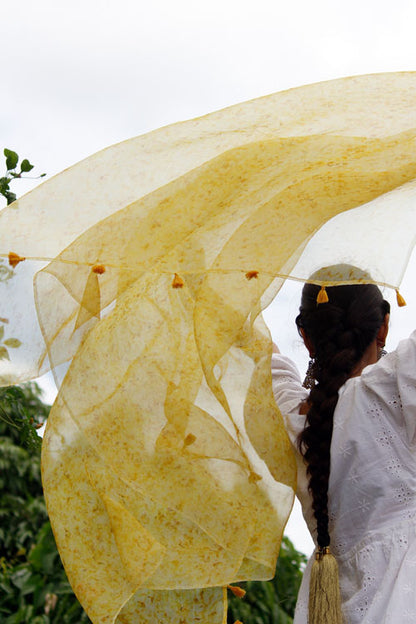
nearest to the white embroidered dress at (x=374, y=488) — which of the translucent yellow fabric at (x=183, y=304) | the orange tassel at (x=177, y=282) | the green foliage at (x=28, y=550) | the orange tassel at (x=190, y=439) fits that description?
the translucent yellow fabric at (x=183, y=304)

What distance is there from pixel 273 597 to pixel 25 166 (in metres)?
2.94

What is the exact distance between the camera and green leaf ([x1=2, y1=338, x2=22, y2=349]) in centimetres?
144

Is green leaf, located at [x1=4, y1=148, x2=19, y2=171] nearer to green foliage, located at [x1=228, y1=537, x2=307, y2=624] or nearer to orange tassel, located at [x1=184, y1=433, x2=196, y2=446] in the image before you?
orange tassel, located at [x1=184, y1=433, x2=196, y2=446]

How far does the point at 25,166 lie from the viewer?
159 centimetres

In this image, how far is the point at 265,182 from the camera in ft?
4.91

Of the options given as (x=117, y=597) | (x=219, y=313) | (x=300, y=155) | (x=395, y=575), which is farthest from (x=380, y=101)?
(x=117, y=597)

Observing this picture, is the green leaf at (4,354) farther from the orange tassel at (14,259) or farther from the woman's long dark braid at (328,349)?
the woman's long dark braid at (328,349)

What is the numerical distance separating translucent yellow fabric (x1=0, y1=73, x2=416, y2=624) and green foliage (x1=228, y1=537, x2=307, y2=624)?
6.68 feet

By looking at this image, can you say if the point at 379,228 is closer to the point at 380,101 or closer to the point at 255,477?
the point at 380,101

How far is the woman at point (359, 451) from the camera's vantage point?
1507mm

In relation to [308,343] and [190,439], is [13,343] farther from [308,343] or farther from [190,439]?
[308,343]

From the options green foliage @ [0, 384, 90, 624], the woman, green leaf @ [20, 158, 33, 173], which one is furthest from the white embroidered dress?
green foliage @ [0, 384, 90, 624]

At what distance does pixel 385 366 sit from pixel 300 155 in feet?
1.58

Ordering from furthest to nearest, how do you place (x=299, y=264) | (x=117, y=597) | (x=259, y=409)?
(x=259, y=409) < (x=117, y=597) < (x=299, y=264)
